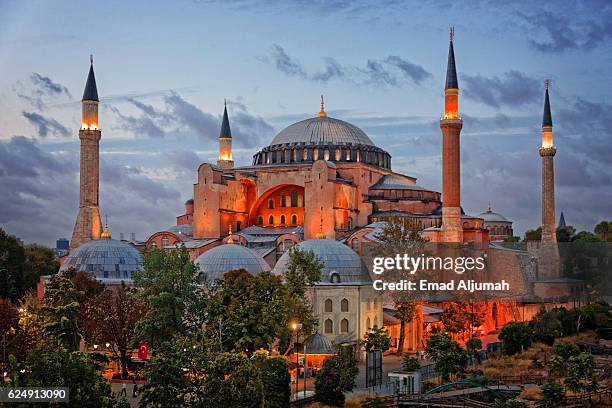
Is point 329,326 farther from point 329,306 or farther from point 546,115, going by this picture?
point 546,115

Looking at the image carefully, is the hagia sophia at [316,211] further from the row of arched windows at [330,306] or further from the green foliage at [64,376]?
the green foliage at [64,376]

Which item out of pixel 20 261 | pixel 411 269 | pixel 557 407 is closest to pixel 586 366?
pixel 557 407

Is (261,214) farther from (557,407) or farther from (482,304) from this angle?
(557,407)

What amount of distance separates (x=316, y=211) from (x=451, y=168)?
8.33 meters

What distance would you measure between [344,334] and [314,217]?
17.4 m

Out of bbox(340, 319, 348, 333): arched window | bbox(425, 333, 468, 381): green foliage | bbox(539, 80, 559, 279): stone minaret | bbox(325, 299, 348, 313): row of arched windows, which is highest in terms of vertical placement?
bbox(539, 80, 559, 279): stone minaret

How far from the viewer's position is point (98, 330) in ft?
102

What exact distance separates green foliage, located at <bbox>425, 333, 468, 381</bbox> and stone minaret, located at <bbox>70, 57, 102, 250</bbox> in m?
24.5

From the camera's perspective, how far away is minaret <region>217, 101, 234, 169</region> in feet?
202

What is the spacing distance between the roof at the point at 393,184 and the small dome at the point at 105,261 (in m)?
17.9

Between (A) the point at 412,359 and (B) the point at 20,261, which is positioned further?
(B) the point at 20,261

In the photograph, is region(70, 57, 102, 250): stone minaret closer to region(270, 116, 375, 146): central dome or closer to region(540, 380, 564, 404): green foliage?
region(270, 116, 375, 146): central dome

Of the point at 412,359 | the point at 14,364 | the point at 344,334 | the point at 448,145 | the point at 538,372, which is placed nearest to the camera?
the point at 14,364

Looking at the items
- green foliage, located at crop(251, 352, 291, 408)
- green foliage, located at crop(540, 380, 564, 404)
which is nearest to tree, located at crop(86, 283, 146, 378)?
green foliage, located at crop(251, 352, 291, 408)
